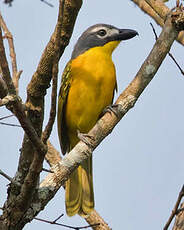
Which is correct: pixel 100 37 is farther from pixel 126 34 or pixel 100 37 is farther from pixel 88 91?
pixel 88 91

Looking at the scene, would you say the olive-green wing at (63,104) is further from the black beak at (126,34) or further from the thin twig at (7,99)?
the thin twig at (7,99)

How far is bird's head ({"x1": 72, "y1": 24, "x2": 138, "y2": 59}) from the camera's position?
5801 mm

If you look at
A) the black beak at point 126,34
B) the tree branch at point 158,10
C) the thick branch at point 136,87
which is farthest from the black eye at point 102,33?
the thick branch at point 136,87

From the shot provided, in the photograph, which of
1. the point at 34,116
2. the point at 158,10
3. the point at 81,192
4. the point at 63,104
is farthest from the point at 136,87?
the point at 81,192

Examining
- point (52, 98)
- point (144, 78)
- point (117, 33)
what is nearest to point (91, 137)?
point (144, 78)

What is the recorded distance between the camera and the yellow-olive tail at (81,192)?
17.2 feet

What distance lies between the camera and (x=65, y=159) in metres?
3.48

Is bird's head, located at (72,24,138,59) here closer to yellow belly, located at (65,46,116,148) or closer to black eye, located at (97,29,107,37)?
black eye, located at (97,29,107,37)

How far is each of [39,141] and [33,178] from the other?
35 cm

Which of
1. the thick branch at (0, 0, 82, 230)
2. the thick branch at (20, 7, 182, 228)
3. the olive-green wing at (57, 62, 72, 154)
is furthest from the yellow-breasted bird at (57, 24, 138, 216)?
the thick branch at (0, 0, 82, 230)

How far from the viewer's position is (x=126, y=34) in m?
5.71

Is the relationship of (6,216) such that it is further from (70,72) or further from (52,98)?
(70,72)

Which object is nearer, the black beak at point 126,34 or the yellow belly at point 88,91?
the yellow belly at point 88,91

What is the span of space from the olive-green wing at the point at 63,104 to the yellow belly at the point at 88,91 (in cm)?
6
